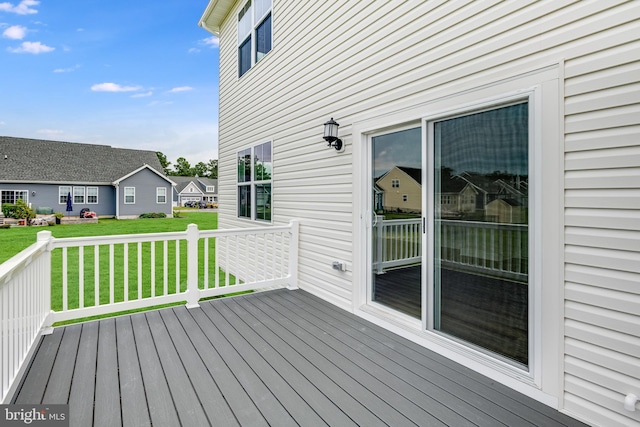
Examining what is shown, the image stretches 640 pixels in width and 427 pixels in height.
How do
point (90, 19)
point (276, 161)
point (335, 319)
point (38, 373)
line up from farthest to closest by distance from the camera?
point (90, 19) → point (276, 161) → point (335, 319) → point (38, 373)

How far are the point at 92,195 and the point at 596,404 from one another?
2506 centimetres

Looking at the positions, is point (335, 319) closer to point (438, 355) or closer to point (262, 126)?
point (438, 355)

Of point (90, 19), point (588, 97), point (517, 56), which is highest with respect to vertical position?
point (90, 19)

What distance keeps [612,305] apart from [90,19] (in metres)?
16.3

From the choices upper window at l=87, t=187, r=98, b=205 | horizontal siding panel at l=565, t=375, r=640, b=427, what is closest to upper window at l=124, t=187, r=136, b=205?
upper window at l=87, t=187, r=98, b=205

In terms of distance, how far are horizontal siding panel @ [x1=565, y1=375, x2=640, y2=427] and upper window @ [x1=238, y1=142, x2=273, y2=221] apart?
14.5 ft

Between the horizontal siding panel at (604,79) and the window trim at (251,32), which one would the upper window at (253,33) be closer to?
the window trim at (251,32)

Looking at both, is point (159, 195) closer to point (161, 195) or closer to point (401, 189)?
point (161, 195)

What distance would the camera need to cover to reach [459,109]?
242 cm

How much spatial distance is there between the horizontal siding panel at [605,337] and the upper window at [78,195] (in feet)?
81.6

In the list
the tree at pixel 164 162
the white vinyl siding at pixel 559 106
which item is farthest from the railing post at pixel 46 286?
the tree at pixel 164 162

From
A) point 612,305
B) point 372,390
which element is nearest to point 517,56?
point 612,305

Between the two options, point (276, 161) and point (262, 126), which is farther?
point (262, 126)

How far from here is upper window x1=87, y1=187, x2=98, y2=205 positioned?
20361 millimetres
